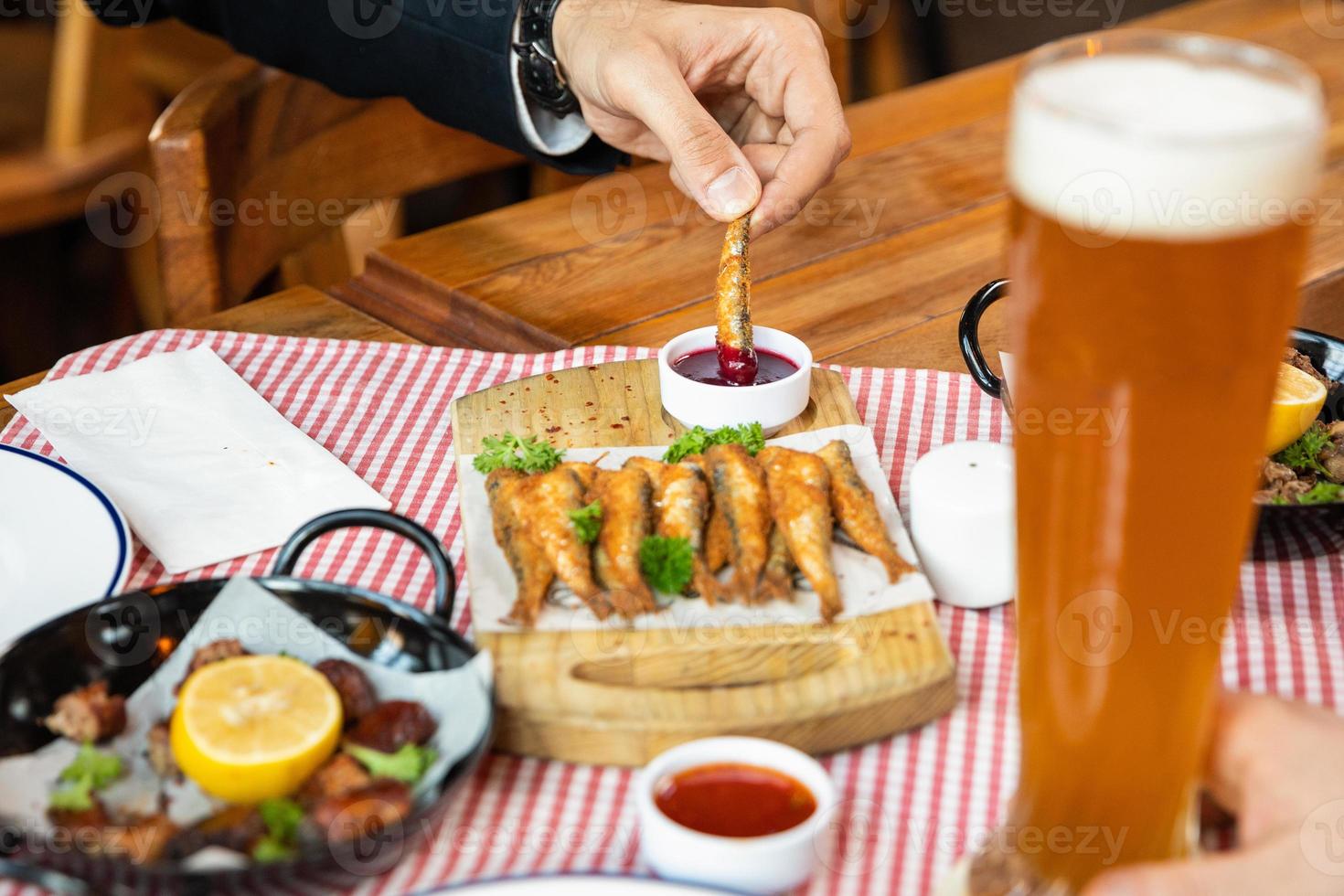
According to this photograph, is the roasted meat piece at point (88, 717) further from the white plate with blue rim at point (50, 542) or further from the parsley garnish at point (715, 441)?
the parsley garnish at point (715, 441)

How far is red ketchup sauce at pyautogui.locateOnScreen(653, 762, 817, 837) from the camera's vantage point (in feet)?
3.38

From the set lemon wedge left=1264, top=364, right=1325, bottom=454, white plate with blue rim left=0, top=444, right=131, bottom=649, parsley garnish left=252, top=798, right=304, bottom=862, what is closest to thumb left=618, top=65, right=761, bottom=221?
lemon wedge left=1264, top=364, right=1325, bottom=454

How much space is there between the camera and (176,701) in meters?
1.14

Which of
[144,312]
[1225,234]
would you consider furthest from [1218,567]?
[144,312]

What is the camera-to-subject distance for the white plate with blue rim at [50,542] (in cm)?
131

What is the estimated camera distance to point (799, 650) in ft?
4.09

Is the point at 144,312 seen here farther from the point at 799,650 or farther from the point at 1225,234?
the point at 1225,234

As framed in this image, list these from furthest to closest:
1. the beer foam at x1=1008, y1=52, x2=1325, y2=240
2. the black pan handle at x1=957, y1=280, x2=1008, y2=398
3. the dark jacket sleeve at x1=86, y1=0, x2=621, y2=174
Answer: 1. the dark jacket sleeve at x1=86, y1=0, x2=621, y2=174
2. the black pan handle at x1=957, y1=280, x2=1008, y2=398
3. the beer foam at x1=1008, y1=52, x2=1325, y2=240

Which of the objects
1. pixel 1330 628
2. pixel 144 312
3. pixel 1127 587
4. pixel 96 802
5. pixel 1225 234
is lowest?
pixel 144 312

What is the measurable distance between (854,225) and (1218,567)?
152 centimetres

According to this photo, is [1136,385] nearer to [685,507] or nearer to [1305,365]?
[685,507]

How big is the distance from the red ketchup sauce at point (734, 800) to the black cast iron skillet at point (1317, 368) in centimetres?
60

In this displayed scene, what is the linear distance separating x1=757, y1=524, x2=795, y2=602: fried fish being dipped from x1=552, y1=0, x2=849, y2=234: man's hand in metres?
0.64

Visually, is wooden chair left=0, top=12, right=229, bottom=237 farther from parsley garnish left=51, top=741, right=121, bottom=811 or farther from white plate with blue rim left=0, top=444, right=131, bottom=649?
parsley garnish left=51, top=741, right=121, bottom=811
